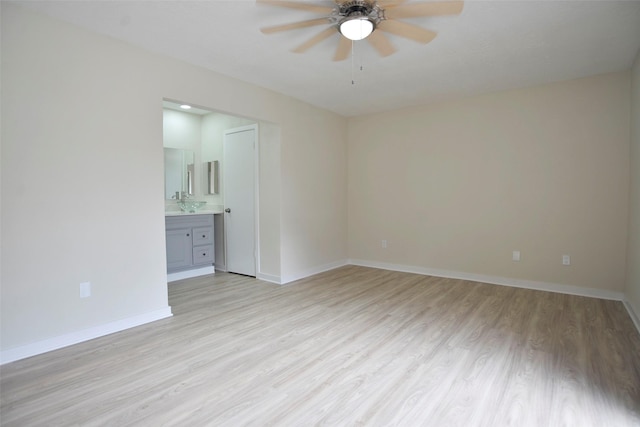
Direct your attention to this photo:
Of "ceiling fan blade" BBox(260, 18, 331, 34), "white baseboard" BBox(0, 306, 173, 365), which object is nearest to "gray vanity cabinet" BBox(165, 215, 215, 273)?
"white baseboard" BBox(0, 306, 173, 365)

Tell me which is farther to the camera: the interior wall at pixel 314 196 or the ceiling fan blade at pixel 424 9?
the interior wall at pixel 314 196

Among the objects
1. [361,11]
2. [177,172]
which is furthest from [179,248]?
[361,11]

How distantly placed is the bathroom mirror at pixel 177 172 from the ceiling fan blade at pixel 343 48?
319 centimetres

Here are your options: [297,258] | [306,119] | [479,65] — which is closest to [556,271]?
[479,65]

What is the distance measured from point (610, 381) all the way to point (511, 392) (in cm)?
69

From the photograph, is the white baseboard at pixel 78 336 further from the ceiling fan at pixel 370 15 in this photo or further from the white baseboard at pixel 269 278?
the ceiling fan at pixel 370 15

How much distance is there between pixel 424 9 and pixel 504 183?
2955mm

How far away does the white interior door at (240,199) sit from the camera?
4.69m

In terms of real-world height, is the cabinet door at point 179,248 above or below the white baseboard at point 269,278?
above

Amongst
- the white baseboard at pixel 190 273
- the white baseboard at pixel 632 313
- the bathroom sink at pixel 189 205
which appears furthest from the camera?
the bathroom sink at pixel 189 205

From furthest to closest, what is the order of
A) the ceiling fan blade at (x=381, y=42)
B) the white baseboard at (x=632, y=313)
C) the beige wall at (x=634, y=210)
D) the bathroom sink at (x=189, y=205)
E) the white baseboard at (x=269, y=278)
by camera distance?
the bathroom sink at (x=189, y=205) < the white baseboard at (x=269, y=278) < the beige wall at (x=634, y=210) < the white baseboard at (x=632, y=313) < the ceiling fan blade at (x=381, y=42)

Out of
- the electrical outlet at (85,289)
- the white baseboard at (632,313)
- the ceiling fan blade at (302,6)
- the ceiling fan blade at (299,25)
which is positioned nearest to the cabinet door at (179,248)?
the electrical outlet at (85,289)

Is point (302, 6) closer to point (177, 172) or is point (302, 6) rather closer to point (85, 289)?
point (85, 289)

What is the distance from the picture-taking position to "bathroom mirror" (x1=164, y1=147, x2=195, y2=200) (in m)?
4.95
